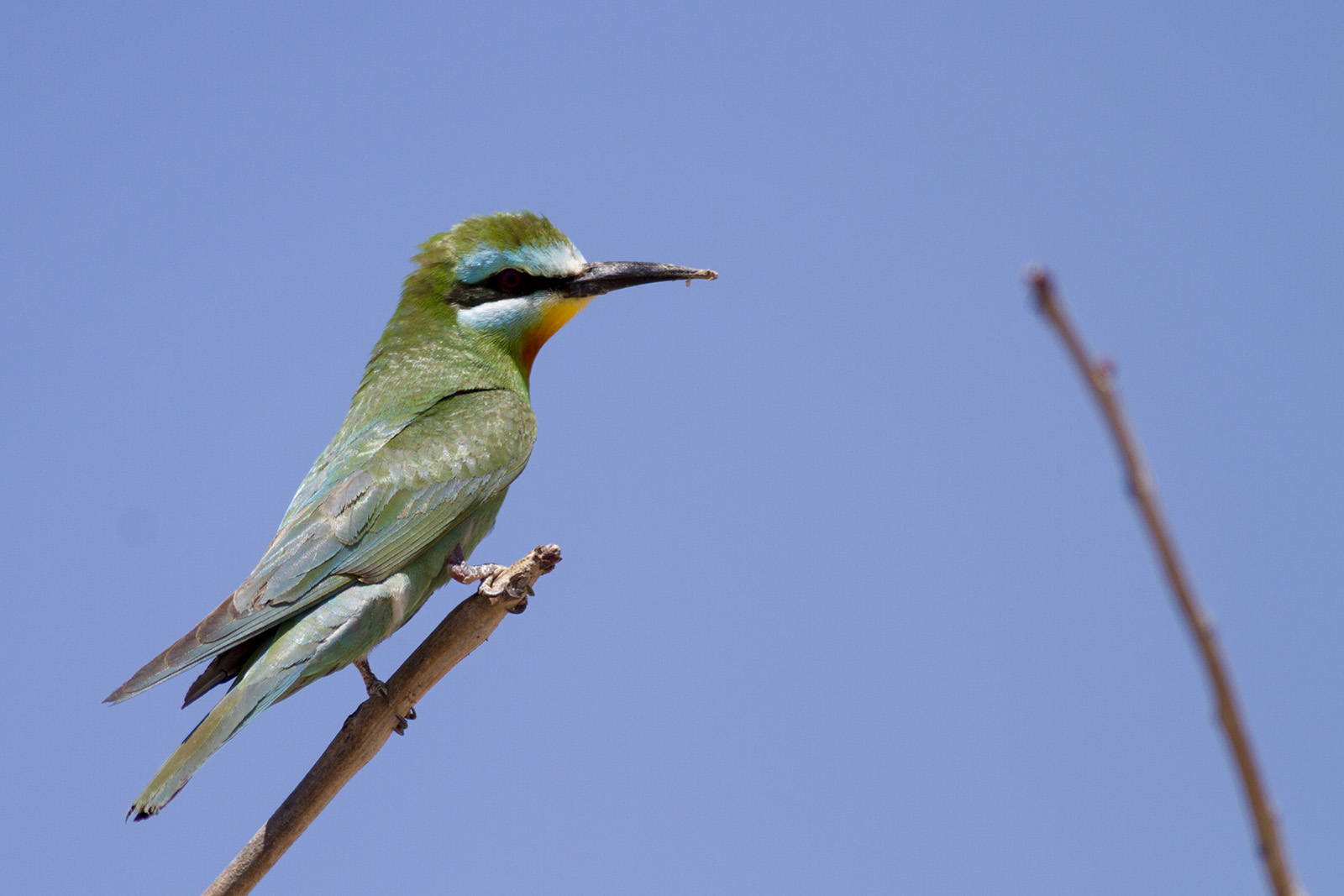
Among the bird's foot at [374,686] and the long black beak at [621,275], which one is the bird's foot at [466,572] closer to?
the bird's foot at [374,686]

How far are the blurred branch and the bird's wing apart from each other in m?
0.33

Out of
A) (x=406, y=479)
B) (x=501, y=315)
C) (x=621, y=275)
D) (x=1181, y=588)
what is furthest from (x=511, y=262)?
(x=1181, y=588)

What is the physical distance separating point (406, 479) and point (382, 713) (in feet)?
2.42

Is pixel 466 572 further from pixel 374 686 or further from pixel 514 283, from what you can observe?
pixel 514 283

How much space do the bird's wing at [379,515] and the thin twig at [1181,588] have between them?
8.89 ft

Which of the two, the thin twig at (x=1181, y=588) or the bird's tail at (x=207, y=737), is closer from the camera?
the thin twig at (x=1181, y=588)

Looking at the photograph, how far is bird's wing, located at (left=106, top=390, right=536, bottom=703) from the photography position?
301 cm

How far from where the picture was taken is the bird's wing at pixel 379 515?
301 centimetres

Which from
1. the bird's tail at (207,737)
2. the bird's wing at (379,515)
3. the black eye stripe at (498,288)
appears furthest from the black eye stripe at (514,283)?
the bird's tail at (207,737)

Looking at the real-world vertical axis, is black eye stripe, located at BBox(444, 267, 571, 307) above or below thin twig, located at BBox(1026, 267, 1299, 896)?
above

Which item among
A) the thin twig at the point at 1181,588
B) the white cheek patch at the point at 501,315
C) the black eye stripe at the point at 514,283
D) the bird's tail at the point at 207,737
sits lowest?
the bird's tail at the point at 207,737

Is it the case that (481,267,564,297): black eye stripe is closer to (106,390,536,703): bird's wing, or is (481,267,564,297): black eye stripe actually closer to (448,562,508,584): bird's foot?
(106,390,536,703): bird's wing

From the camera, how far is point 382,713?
117 inches

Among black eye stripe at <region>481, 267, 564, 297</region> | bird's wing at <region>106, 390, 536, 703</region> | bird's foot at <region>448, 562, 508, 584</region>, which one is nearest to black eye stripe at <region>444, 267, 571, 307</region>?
black eye stripe at <region>481, 267, 564, 297</region>
